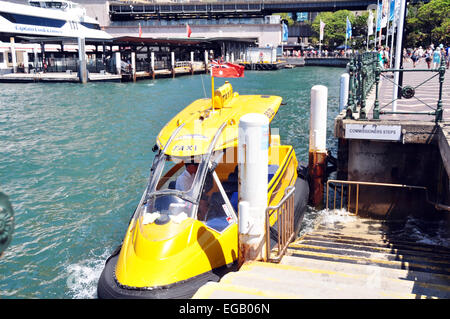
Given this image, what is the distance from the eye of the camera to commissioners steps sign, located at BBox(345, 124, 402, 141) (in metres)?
10.2

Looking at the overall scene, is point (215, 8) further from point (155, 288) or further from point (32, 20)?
point (155, 288)

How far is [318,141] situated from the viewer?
12.0m

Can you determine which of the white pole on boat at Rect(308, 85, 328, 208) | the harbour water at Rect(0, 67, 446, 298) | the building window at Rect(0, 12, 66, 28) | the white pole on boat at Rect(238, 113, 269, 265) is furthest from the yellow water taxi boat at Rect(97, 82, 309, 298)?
the building window at Rect(0, 12, 66, 28)

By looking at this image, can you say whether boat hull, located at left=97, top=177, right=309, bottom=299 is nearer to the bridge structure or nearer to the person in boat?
the person in boat

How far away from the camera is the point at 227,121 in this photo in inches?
337

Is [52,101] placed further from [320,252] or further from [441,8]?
[441,8]

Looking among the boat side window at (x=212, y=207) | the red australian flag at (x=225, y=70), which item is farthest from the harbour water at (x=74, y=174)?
the red australian flag at (x=225, y=70)

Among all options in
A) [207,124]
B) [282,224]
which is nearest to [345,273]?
[282,224]

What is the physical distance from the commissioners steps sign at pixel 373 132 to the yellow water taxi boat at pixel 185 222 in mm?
2577

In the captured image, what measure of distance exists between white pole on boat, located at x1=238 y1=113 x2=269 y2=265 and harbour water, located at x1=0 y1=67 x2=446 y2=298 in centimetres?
335

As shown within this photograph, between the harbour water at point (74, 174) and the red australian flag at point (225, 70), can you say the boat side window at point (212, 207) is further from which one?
the harbour water at point (74, 174)

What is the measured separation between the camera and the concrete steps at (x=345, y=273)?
498cm

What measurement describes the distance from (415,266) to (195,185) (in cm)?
356

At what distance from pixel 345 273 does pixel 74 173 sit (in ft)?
39.6
